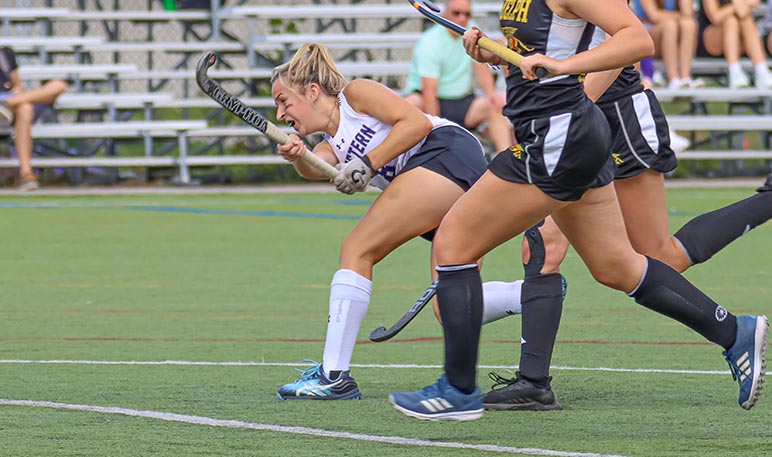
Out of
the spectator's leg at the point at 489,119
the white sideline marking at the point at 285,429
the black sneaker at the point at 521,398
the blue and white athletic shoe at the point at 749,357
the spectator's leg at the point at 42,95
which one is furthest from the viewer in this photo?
the spectator's leg at the point at 42,95

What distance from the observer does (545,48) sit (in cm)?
482

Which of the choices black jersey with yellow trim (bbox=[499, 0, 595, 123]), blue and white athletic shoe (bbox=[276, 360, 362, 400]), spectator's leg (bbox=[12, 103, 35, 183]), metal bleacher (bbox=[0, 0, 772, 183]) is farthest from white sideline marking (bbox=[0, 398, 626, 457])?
metal bleacher (bbox=[0, 0, 772, 183])

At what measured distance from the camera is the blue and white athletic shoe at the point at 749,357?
5.15 meters

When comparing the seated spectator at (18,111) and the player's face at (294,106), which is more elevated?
the player's face at (294,106)

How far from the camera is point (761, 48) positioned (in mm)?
18516

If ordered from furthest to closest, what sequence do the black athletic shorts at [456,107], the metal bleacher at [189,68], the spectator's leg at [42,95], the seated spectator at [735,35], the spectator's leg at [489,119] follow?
the metal bleacher at [189,68]
the seated spectator at [735,35]
the spectator's leg at [42,95]
the spectator's leg at [489,119]
the black athletic shorts at [456,107]

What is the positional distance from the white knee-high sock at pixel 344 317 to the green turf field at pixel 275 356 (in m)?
0.24

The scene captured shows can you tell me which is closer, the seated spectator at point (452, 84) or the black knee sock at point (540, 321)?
the black knee sock at point (540, 321)

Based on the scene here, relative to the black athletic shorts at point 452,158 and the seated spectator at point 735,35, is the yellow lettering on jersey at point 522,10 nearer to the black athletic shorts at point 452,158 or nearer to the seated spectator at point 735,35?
the black athletic shorts at point 452,158

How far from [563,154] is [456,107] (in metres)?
11.3

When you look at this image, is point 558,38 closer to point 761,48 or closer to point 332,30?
point 761,48

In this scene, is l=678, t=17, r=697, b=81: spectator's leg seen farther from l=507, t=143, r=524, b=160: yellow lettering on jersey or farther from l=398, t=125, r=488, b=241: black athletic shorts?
l=507, t=143, r=524, b=160: yellow lettering on jersey

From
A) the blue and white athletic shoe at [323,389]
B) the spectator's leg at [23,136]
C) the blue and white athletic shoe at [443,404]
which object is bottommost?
the spectator's leg at [23,136]

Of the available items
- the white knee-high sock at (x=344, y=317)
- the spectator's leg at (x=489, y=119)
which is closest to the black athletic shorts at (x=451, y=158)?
the white knee-high sock at (x=344, y=317)
